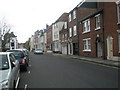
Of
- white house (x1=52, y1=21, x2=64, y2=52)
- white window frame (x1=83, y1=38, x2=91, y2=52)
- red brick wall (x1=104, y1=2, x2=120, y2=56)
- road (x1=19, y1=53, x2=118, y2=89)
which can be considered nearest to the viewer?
road (x1=19, y1=53, x2=118, y2=89)

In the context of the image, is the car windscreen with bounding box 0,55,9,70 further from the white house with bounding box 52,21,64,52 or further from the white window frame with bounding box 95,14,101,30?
the white house with bounding box 52,21,64,52

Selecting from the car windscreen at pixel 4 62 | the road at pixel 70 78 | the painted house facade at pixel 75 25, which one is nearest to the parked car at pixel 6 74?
the car windscreen at pixel 4 62

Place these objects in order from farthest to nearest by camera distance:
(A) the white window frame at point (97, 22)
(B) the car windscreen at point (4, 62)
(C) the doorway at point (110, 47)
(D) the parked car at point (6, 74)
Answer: (A) the white window frame at point (97, 22)
(C) the doorway at point (110, 47)
(B) the car windscreen at point (4, 62)
(D) the parked car at point (6, 74)

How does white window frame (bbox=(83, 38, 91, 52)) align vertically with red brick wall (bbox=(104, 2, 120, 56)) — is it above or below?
below

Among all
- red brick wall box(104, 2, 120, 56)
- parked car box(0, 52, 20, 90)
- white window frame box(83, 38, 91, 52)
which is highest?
red brick wall box(104, 2, 120, 56)

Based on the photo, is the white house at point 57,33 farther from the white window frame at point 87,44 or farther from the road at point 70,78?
the road at point 70,78

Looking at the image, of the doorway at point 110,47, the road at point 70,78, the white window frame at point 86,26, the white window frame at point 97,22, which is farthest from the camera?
the white window frame at point 86,26

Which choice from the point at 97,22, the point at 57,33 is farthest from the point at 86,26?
the point at 57,33

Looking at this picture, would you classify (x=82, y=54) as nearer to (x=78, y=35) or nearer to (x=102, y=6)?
(x=78, y=35)

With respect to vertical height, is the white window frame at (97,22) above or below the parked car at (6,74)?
above

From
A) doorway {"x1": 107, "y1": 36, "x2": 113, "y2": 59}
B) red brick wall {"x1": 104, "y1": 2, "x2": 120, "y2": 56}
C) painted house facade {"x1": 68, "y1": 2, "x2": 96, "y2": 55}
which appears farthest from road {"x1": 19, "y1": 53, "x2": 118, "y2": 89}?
painted house facade {"x1": 68, "y1": 2, "x2": 96, "y2": 55}

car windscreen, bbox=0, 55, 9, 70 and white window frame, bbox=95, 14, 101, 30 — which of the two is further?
white window frame, bbox=95, 14, 101, 30

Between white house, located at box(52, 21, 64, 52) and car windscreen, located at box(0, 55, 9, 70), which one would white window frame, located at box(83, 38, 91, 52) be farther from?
white house, located at box(52, 21, 64, 52)

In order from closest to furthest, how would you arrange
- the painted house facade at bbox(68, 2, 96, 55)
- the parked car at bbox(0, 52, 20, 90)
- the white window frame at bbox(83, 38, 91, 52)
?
the parked car at bbox(0, 52, 20, 90) → the white window frame at bbox(83, 38, 91, 52) → the painted house facade at bbox(68, 2, 96, 55)
